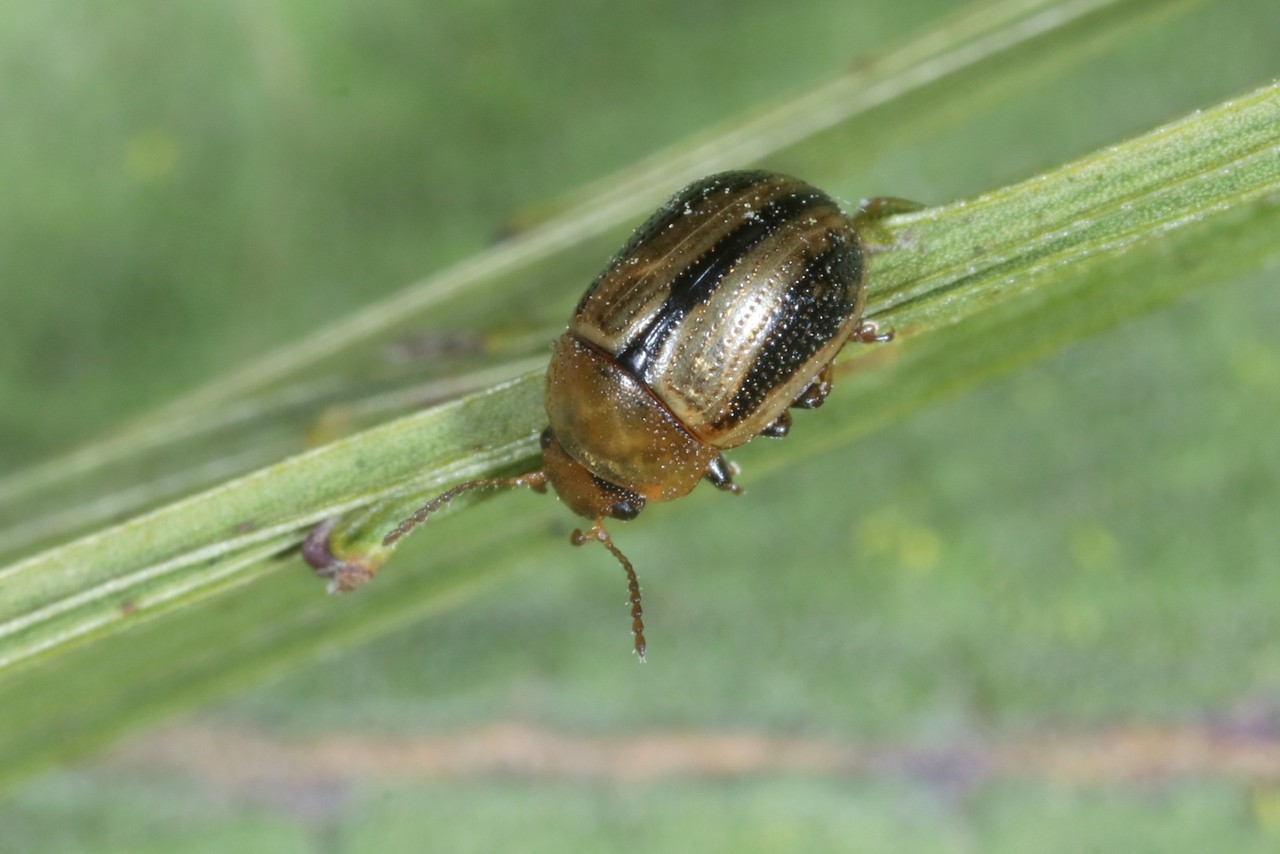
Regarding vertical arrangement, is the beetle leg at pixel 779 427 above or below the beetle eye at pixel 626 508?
above

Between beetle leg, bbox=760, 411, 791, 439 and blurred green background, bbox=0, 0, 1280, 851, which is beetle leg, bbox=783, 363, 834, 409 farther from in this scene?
blurred green background, bbox=0, 0, 1280, 851

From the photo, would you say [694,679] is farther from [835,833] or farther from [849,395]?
[849,395]

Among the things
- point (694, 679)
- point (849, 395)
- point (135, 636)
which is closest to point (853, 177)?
point (849, 395)

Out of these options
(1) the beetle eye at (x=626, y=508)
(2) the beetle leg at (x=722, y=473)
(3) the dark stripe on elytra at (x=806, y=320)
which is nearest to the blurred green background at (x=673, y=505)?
(2) the beetle leg at (x=722, y=473)

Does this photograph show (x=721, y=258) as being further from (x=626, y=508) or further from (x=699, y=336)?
(x=626, y=508)

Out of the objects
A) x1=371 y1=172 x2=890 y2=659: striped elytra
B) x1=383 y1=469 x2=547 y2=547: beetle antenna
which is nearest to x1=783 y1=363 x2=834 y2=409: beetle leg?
x1=371 y1=172 x2=890 y2=659: striped elytra

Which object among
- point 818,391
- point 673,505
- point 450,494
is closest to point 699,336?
point 818,391

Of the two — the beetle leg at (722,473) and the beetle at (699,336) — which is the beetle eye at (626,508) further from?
the beetle leg at (722,473)
